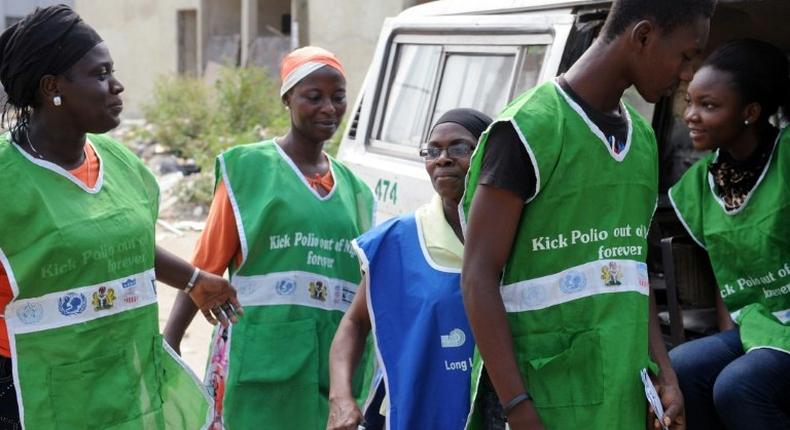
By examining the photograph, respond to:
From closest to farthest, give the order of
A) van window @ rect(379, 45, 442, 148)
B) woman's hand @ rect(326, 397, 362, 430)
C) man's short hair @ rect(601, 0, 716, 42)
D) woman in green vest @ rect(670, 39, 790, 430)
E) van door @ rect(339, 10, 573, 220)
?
man's short hair @ rect(601, 0, 716, 42), woman's hand @ rect(326, 397, 362, 430), woman in green vest @ rect(670, 39, 790, 430), van door @ rect(339, 10, 573, 220), van window @ rect(379, 45, 442, 148)

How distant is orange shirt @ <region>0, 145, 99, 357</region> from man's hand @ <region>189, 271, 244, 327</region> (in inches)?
20.2

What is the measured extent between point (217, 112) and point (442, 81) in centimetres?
1138

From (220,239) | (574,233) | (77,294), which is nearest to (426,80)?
(220,239)

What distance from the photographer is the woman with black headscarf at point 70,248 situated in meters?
2.73

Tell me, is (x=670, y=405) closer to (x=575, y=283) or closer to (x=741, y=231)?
(x=575, y=283)

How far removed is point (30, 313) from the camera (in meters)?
2.74

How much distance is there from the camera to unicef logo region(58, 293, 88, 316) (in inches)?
109

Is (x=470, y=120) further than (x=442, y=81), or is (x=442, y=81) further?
(x=442, y=81)

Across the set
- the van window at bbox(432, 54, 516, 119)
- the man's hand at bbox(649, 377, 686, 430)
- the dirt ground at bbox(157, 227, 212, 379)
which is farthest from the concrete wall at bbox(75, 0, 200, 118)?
the man's hand at bbox(649, 377, 686, 430)

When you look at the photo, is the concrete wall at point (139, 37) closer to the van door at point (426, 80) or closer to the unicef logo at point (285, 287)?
the van door at point (426, 80)

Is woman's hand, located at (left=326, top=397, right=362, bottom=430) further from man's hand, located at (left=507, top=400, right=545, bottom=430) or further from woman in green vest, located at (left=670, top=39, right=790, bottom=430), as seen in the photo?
woman in green vest, located at (left=670, top=39, right=790, bottom=430)

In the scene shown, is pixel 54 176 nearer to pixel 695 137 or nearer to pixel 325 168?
pixel 325 168

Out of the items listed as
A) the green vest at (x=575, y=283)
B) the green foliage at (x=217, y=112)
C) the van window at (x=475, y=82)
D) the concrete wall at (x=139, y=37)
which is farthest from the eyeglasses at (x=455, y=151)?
the concrete wall at (x=139, y=37)

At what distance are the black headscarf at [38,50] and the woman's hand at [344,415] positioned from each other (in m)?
1.12
